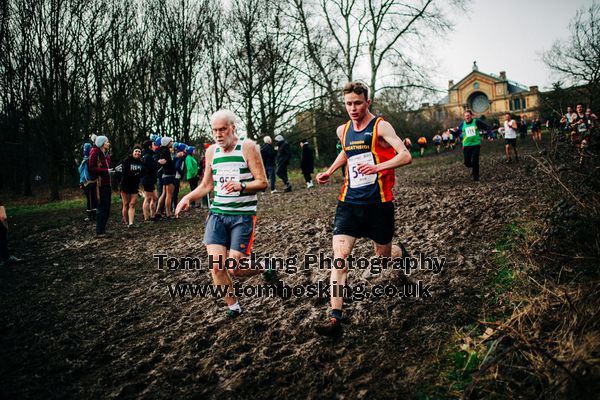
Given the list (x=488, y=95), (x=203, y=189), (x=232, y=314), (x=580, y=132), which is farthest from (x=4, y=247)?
(x=488, y=95)

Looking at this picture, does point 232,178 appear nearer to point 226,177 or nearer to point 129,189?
point 226,177

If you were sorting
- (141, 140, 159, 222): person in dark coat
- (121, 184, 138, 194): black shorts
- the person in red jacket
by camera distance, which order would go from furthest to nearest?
(141, 140, 159, 222): person in dark coat → (121, 184, 138, 194): black shorts → the person in red jacket

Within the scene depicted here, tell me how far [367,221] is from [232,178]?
1377 mm

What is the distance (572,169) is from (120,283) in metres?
5.81

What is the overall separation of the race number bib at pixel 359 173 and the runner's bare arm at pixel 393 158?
0.07 metres

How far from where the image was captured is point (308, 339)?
3.34 metres

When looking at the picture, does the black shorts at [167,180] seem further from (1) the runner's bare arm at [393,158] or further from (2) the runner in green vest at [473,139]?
(2) the runner in green vest at [473,139]

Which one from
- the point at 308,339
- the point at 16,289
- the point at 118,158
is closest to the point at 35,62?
the point at 118,158

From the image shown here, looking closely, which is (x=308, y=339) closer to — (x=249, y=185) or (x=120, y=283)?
(x=249, y=185)

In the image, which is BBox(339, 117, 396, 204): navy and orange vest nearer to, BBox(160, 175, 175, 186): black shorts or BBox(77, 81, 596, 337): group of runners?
BBox(77, 81, 596, 337): group of runners

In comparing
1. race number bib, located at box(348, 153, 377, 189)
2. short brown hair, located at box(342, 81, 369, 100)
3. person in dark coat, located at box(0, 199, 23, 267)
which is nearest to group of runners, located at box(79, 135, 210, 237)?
person in dark coat, located at box(0, 199, 23, 267)

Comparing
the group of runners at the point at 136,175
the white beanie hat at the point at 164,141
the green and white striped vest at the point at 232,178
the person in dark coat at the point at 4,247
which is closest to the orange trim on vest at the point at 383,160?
the green and white striped vest at the point at 232,178

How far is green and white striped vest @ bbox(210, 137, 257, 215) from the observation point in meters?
3.79

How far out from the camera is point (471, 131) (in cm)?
1098
